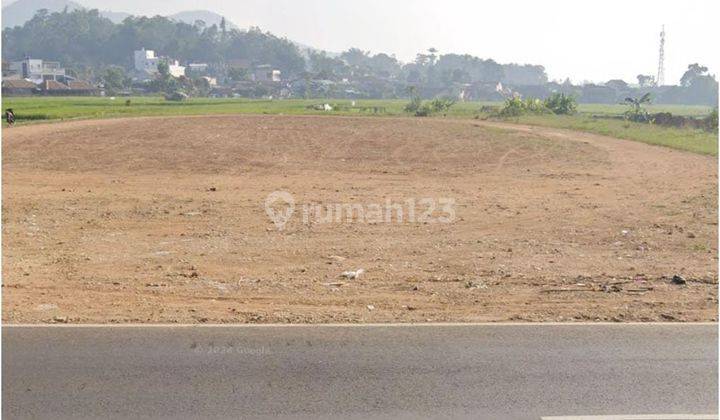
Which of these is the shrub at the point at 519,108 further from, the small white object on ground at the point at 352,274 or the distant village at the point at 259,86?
the small white object on ground at the point at 352,274

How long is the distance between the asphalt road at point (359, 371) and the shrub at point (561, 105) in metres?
55.9

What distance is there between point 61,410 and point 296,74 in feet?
554

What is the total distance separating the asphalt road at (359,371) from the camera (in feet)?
18.8

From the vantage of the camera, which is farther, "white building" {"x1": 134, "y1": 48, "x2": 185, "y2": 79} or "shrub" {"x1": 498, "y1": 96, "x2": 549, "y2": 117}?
"white building" {"x1": 134, "y1": 48, "x2": 185, "y2": 79}

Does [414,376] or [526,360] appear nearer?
[414,376]

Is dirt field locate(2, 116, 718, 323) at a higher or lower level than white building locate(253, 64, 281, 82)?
lower

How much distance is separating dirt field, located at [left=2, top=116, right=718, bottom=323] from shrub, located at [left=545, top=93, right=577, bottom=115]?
106 ft

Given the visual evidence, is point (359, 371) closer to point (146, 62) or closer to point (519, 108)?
point (519, 108)

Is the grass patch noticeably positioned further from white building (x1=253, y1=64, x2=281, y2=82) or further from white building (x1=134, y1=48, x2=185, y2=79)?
white building (x1=134, y1=48, x2=185, y2=79)

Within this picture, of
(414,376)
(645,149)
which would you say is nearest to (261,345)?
(414,376)

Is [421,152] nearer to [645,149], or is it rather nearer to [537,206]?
[645,149]

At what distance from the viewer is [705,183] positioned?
868 inches

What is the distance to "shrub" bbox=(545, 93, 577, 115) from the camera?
2420 inches

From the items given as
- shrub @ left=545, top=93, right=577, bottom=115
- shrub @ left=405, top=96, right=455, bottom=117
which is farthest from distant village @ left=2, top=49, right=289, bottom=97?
shrub @ left=545, top=93, right=577, bottom=115
